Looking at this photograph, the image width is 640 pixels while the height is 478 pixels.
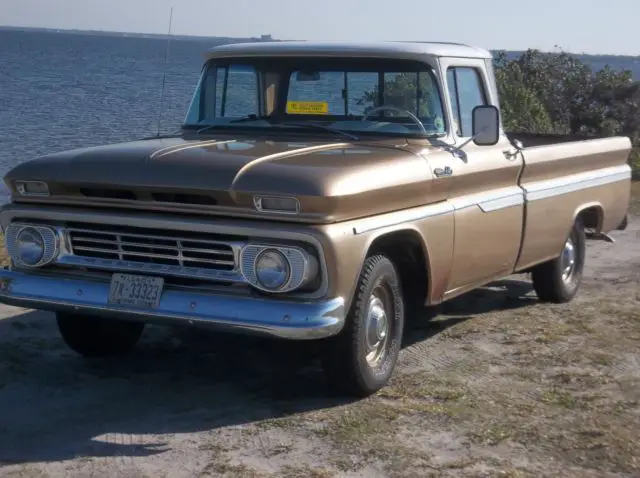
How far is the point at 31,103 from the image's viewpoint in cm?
3744

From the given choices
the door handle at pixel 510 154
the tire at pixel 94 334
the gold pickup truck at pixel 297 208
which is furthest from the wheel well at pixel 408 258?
the tire at pixel 94 334

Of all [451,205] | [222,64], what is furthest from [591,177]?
[222,64]

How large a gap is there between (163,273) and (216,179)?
1.93ft

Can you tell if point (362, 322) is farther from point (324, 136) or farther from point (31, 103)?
point (31, 103)

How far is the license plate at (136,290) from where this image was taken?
19.3ft

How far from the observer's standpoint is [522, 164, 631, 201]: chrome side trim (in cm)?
796

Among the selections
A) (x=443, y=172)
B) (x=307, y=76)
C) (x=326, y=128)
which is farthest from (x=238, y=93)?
(x=443, y=172)

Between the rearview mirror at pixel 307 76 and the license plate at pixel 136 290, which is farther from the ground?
the rearview mirror at pixel 307 76

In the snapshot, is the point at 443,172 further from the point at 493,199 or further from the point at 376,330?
the point at 376,330

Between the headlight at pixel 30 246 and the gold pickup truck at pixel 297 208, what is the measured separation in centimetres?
1

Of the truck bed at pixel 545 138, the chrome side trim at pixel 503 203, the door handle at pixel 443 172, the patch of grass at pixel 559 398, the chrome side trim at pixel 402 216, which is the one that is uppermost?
the door handle at pixel 443 172

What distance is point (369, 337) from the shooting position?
20.5 ft

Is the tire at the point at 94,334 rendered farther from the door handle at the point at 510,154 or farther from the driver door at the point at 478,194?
the door handle at the point at 510,154

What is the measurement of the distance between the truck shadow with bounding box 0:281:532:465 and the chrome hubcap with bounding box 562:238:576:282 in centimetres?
153
